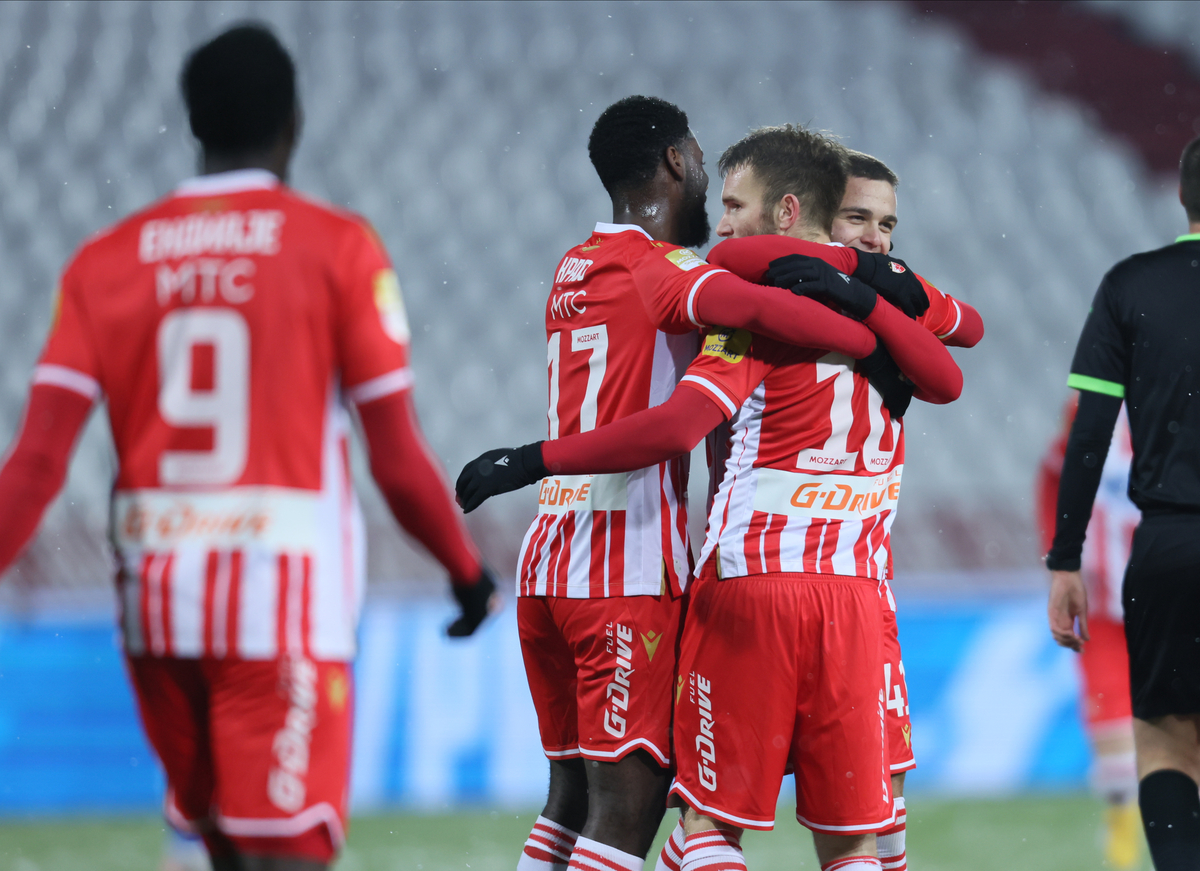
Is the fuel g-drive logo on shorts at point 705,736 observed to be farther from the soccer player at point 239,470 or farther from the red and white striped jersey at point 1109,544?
the red and white striped jersey at point 1109,544

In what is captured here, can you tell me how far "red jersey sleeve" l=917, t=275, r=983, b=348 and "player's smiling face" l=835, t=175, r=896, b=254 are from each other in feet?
1.09

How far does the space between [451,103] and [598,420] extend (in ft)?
18.1

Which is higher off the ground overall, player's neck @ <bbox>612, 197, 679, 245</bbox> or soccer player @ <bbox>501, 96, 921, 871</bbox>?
player's neck @ <bbox>612, 197, 679, 245</bbox>

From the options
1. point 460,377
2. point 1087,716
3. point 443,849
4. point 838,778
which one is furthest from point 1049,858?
point 460,377

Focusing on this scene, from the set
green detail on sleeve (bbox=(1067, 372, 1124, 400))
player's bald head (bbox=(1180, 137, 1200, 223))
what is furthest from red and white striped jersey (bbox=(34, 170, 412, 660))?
player's bald head (bbox=(1180, 137, 1200, 223))

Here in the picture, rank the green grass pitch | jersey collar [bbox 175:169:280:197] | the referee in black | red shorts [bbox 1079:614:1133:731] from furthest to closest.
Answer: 1. red shorts [bbox 1079:614:1133:731]
2. the green grass pitch
3. the referee in black
4. jersey collar [bbox 175:169:280:197]

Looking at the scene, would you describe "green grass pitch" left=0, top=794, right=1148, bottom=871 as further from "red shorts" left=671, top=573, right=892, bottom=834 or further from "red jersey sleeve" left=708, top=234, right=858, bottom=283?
"red jersey sleeve" left=708, top=234, right=858, bottom=283

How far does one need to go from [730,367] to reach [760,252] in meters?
0.25

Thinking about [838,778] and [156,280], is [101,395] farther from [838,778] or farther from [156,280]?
[838,778]

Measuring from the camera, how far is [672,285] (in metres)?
2.41

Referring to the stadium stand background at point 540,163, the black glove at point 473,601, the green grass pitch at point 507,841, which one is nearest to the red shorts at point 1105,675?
the green grass pitch at point 507,841

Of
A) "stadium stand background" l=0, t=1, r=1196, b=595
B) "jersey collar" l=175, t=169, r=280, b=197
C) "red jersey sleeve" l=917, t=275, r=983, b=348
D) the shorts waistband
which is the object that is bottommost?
the shorts waistband

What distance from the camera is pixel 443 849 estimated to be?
4781mm

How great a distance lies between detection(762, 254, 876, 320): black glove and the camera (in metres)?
2.29
